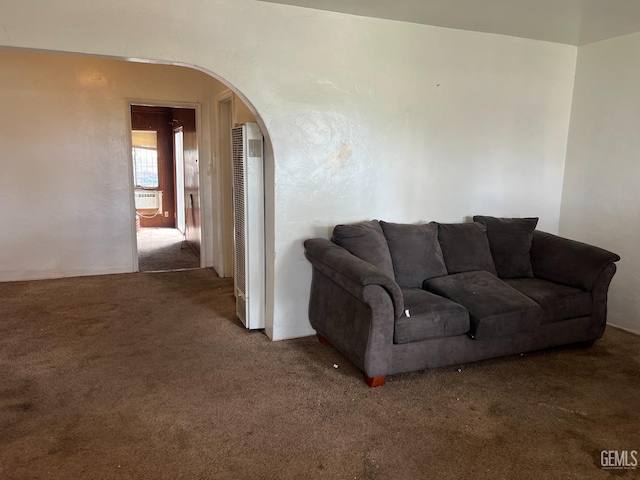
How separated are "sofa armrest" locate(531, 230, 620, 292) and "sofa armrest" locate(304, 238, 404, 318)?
157 cm

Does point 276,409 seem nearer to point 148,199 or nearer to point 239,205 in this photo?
point 239,205

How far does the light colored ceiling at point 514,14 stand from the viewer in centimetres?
304

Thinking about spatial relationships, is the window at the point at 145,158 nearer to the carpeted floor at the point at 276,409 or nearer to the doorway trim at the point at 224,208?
the doorway trim at the point at 224,208

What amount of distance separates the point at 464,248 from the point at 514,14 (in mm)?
1733

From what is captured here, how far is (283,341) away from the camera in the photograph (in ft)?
11.4

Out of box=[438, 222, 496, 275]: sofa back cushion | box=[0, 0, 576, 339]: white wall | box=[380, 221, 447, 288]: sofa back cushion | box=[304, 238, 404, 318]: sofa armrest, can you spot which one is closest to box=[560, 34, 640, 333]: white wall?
box=[0, 0, 576, 339]: white wall

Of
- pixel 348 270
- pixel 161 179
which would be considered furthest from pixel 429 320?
pixel 161 179

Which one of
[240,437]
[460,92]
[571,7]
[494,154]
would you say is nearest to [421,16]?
[460,92]

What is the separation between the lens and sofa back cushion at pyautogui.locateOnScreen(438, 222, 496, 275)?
355 centimetres

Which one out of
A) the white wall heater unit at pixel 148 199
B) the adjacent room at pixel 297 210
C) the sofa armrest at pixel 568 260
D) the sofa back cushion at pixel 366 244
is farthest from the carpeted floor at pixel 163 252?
the sofa armrest at pixel 568 260

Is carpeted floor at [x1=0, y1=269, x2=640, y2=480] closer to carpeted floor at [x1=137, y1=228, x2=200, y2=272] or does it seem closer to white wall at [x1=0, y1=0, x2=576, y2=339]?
white wall at [x1=0, y1=0, x2=576, y2=339]

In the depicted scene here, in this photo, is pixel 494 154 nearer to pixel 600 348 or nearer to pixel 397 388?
→ pixel 600 348

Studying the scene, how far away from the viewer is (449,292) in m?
3.12

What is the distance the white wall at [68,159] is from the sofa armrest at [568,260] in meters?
3.98
